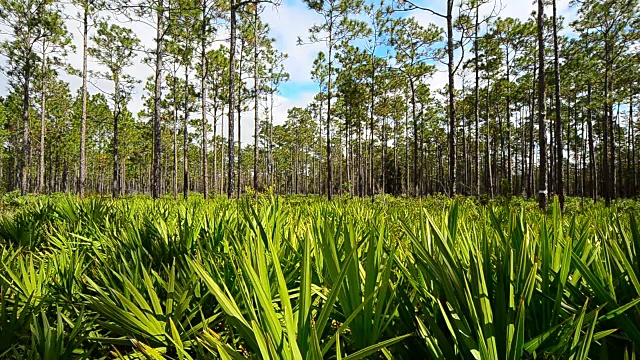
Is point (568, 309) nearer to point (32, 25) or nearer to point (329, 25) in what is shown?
point (329, 25)

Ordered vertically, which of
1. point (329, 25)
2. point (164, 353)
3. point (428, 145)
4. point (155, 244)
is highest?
point (329, 25)

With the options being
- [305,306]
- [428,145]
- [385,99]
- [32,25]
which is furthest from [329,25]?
[428,145]

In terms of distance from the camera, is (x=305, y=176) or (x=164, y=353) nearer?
(x=164, y=353)

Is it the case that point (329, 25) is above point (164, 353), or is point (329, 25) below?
above

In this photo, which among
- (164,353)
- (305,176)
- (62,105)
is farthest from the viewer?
(305,176)

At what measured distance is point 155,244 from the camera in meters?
2.66

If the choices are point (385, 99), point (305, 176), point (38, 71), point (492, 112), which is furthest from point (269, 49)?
point (305, 176)

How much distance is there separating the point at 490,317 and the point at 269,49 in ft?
91.2

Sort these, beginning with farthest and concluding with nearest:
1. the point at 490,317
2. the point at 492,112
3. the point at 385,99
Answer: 1. the point at 492,112
2. the point at 385,99
3. the point at 490,317

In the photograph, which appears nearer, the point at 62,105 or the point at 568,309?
the point at 568,309

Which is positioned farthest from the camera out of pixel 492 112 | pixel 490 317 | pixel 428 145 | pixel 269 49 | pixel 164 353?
pixel 428 145

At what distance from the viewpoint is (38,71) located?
89.2 ft

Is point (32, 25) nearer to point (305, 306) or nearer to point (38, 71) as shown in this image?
point (38, 71)

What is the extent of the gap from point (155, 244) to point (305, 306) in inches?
87.1
